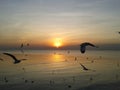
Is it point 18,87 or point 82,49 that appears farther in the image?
point 18,87

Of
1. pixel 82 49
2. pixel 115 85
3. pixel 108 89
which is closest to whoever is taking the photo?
pixel 82 49

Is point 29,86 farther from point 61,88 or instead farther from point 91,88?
point 91,88

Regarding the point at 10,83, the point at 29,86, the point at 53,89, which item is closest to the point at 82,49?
the point at 53,89

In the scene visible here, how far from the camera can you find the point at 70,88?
49094mm

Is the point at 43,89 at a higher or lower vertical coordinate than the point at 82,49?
lower

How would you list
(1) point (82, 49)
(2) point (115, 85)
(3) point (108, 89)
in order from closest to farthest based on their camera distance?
(1) point (82, 49), (3) point (108, 89), (2) point (115, 85)

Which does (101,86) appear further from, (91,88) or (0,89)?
(0,89)

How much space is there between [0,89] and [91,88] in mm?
16660

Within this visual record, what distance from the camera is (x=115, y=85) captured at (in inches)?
1989

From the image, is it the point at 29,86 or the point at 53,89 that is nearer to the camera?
the point at 53,89

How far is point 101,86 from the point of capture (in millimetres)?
49344

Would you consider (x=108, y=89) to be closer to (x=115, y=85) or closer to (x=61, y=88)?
(x=115, y=85)

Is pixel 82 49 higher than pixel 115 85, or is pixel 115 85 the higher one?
pixel 82 49

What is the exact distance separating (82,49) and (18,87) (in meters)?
33.2
